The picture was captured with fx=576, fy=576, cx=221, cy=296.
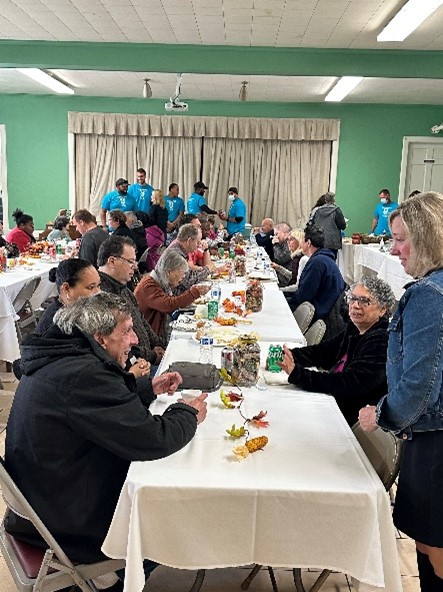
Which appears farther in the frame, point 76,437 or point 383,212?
point 383,212

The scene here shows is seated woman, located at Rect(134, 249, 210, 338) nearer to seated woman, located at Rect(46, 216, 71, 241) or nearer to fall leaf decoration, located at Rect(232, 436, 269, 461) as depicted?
fall leaf decoration, located at Rect(232, 436, 269, 461)

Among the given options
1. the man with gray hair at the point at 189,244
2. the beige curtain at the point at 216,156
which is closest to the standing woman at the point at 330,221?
the beige curtain at the point at 216,156

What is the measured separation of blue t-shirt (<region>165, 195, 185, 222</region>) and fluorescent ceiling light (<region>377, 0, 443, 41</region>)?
5163 mm

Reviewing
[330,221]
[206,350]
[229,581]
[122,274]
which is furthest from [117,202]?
[229,581]

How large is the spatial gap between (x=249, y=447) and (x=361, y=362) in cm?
71

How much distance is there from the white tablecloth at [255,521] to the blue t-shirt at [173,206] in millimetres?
9074

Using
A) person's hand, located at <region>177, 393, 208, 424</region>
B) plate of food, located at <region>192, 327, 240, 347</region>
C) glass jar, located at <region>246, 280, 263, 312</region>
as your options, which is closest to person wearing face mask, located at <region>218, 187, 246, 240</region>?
glass jar, located at <region>246, 280, 263, 312</region>

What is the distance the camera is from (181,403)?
185 centimetres

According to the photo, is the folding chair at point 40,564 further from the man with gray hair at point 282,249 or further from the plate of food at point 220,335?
the man with gray hair at point 282,249

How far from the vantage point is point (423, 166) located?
36.1ft

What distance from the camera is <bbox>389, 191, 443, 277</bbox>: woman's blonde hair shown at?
5.10 feet

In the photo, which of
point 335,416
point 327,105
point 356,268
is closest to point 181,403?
point 335,416

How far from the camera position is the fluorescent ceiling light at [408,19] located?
15.4ft

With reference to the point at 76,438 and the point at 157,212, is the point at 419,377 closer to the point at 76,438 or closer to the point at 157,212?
the point at 76,438
